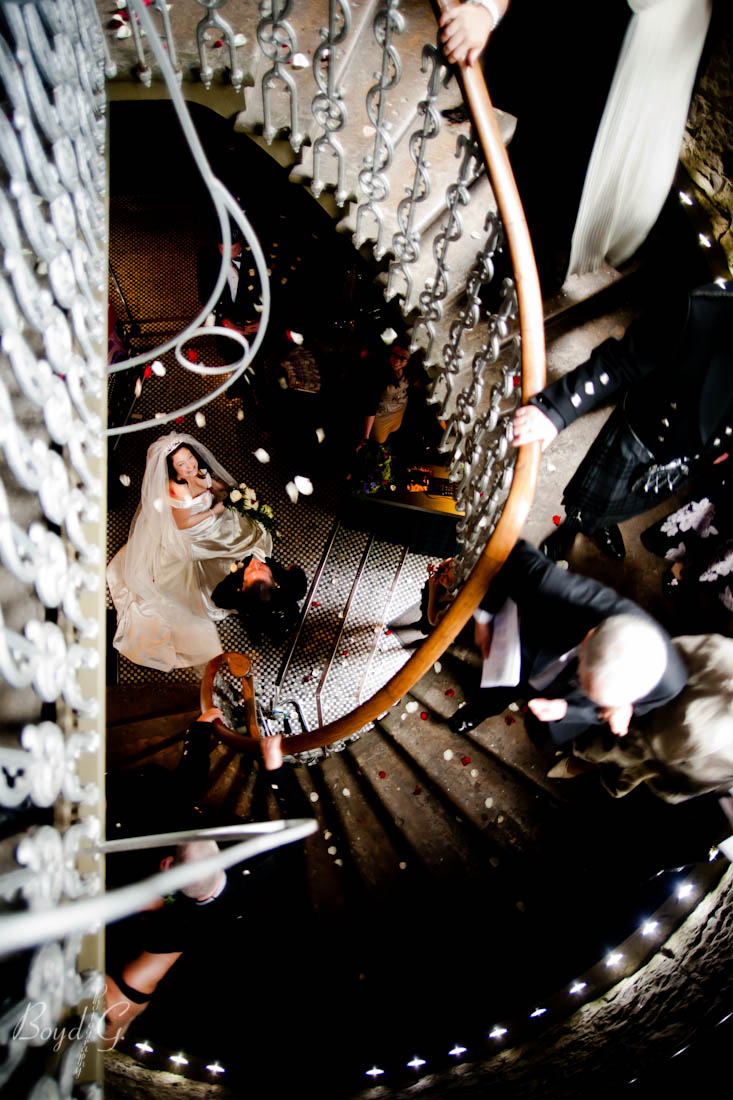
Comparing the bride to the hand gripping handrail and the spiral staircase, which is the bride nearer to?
the spiral staircase

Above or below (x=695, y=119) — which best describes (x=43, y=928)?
below

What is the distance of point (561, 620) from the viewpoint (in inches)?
102

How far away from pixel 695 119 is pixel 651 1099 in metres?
5.05

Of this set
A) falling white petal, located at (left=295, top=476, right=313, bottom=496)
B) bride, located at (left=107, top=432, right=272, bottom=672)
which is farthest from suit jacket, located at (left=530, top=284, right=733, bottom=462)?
falling white petal, located at (left=295, top=476, right=313, bottom=496)

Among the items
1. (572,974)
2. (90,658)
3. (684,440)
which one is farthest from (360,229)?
(572,974)

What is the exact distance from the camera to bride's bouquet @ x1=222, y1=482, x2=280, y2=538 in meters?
5.43

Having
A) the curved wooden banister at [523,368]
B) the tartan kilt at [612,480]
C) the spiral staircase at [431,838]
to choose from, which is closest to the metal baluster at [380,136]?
the spiral staircase at [431,838]

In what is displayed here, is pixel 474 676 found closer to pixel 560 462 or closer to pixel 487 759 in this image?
pixel 487 759

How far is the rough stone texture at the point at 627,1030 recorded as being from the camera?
3.04 meters

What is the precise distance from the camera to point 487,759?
143 inches

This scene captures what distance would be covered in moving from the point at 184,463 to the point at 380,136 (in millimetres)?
3010

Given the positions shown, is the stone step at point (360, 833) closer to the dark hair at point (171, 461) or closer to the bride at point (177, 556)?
the bride at point (177, 556)

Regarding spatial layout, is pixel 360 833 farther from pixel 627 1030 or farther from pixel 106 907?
pixel 106 907

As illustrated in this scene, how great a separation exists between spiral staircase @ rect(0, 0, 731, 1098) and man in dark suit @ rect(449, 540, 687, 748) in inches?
8.9
